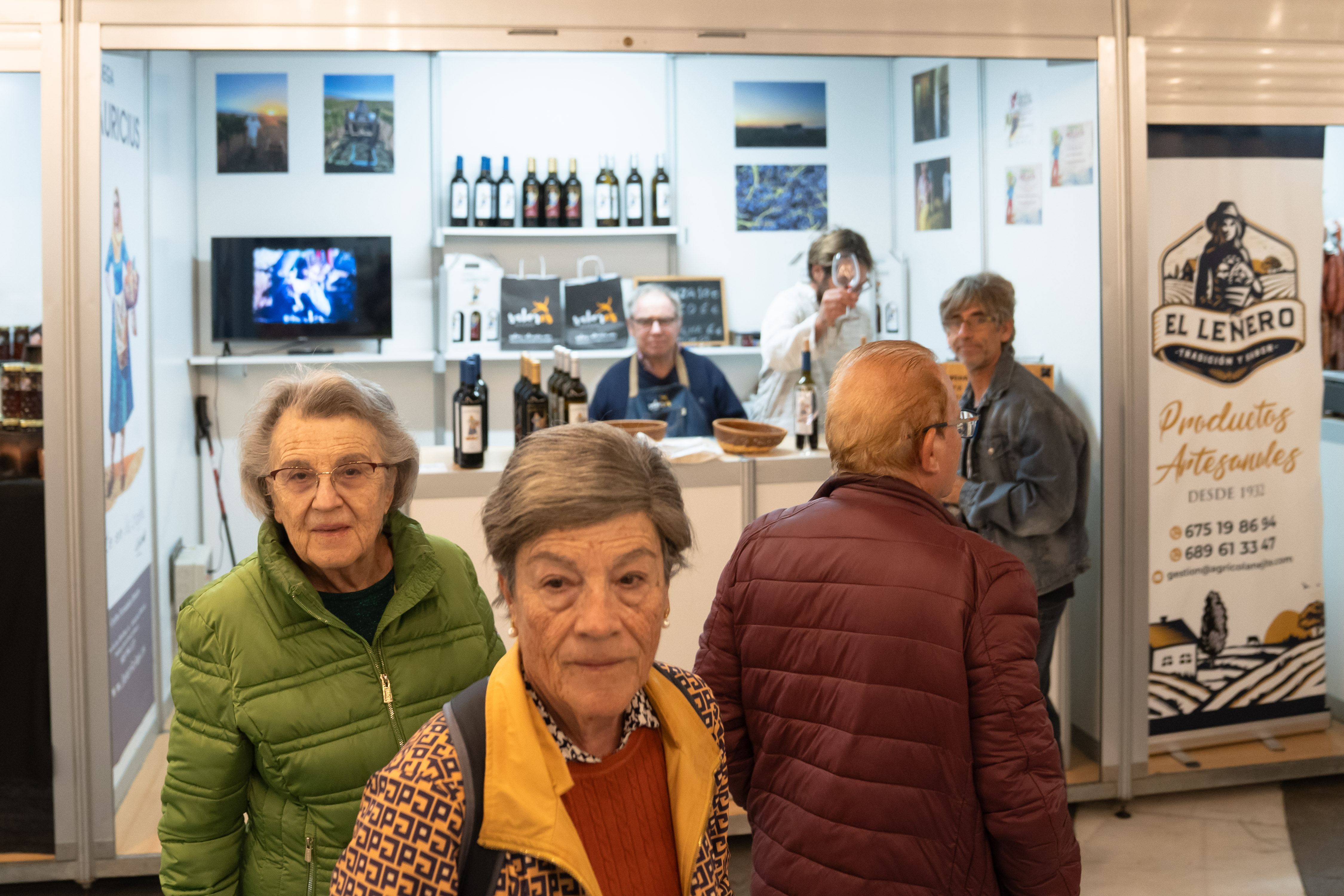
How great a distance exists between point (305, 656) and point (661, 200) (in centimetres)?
497

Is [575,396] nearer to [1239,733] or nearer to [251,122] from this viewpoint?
[1239,733]

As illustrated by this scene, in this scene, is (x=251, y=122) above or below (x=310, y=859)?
above

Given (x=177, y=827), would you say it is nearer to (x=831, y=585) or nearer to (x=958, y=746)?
(x=831, y=585)

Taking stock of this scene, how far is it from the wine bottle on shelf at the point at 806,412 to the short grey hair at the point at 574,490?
9.08ft

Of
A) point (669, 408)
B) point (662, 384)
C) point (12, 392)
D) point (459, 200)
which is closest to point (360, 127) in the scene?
point (459, 200)

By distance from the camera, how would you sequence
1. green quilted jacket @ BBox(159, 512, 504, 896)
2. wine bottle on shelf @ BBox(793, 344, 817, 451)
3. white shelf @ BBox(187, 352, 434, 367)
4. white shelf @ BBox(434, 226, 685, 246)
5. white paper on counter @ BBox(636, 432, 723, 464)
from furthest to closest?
1. white shelf @ BBox(434, 226, 685, 246)
2. white shelf @ BBox(187, 352, 434, 367)
3. wine bottle on shelf @ BBox(793, 344, 817, 451)
4. white paper on counter @ BBox(636, 432, 723, 464)
5. green quilted jacket @ BBox(159, 512, 504, 896)

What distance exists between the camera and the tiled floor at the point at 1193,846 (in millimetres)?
3549

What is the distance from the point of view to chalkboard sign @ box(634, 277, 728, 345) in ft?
21.0

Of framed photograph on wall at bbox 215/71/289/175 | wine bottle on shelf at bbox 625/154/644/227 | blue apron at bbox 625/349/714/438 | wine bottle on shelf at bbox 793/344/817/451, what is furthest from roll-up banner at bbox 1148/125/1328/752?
framed photograph on wall at bbox 215/71/289/175

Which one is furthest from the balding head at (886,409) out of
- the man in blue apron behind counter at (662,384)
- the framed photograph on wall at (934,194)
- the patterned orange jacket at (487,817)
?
the framed photograph on wall at (934,194)

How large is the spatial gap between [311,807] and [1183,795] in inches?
138

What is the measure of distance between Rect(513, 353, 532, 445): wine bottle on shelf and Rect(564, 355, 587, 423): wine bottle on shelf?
0.16 m

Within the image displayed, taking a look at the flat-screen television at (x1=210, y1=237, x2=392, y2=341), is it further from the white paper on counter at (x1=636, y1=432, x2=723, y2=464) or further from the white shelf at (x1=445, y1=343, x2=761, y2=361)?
the white paper on counter at (x1=636, y1=432, x2=723, y2=464)

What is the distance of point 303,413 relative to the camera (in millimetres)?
1818
